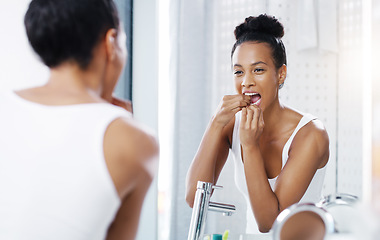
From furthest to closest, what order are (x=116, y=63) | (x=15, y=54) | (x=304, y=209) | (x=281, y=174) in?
1. (x=15, y=54)
2. (x=281, y=174)
3. (x=116, y=63)
4. (x=304, y=209)

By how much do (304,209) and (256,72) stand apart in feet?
2.46

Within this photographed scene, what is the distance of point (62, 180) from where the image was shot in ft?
1.67

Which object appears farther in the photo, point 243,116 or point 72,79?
point 243,116

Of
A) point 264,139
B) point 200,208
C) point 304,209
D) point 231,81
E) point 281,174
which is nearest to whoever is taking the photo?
point 304,209

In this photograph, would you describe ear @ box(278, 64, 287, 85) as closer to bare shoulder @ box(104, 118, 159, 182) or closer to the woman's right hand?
the woman's right hand

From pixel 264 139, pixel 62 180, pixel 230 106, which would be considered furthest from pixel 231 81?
pixel 62 180

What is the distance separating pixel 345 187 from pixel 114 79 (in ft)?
5.06

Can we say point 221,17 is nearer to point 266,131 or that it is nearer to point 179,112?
point 179,112

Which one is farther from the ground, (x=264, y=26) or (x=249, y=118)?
(x=264, y=26)

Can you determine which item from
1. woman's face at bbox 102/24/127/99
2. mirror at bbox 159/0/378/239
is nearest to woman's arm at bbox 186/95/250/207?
woman's face at bbox 102/24/127/99

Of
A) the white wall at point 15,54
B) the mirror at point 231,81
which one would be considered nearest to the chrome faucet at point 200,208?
the white wall at point 15,54

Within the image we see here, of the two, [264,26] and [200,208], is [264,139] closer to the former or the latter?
[264,26]

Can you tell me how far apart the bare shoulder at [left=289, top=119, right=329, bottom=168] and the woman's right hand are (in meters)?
0.18

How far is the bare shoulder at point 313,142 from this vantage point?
1.11 m
